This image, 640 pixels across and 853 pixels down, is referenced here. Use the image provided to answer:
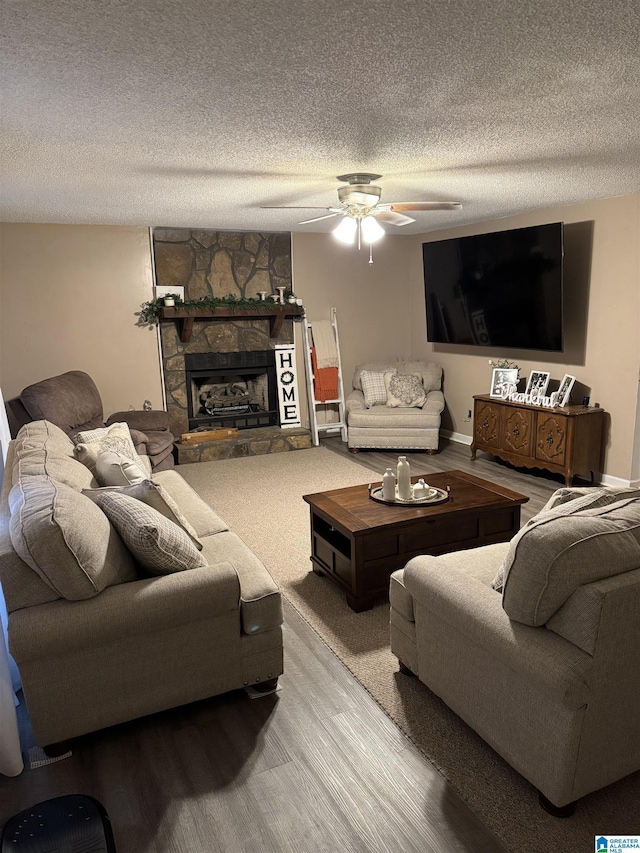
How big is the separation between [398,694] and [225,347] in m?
5.01

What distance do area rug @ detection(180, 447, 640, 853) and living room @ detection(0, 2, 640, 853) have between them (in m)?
0.01

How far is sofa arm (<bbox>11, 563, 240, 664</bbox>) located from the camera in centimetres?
212

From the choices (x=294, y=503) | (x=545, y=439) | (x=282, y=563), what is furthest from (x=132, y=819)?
(x=545, y=439)

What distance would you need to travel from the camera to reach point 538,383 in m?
5.82

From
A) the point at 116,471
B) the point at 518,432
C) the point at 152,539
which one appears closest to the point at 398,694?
the point at 152,539

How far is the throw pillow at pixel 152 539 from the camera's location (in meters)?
2.37

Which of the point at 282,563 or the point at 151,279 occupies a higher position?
the point at 151,279

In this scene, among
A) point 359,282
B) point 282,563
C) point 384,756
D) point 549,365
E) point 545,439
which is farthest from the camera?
point 359,282

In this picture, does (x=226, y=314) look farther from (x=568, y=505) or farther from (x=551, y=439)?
(x=568, y=505)

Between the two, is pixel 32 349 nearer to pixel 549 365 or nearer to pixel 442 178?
pixel 442 178

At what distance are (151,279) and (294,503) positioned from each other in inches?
119

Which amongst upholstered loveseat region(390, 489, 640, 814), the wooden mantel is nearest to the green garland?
the wooden mantel

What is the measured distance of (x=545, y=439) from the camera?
5.39 meters

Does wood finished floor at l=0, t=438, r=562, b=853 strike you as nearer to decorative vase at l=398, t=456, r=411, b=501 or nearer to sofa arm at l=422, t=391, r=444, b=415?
decorative vase at l=398, t=456, r=411, b=501
